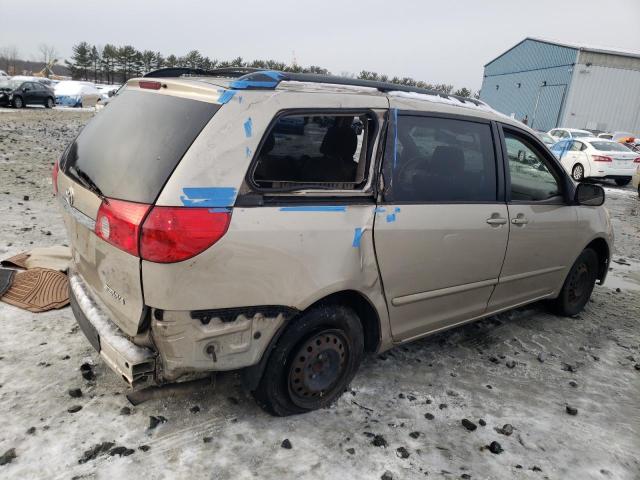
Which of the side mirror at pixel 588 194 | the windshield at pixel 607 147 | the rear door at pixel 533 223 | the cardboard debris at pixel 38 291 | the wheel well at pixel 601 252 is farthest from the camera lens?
the windshield at pixel 607 147

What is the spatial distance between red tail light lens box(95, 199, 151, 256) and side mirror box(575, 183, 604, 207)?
352 cm

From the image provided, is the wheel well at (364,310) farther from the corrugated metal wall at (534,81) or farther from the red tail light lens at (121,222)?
the corrugated metal wall at (534,81)

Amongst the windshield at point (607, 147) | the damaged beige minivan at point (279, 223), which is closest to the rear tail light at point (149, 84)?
the damaged beige minivan at point (279, 223)

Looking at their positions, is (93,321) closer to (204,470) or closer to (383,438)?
(204,470)

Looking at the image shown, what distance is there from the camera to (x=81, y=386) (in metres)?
2.88

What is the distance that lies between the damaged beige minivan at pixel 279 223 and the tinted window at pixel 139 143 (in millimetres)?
10

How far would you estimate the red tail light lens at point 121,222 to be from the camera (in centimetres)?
212

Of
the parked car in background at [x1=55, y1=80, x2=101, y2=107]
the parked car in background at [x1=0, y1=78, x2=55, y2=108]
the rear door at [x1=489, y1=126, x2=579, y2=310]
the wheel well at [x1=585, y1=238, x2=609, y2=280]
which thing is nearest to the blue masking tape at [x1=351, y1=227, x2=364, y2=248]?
the rear door at [x1=489, y1=126, x2=579, y2=310]

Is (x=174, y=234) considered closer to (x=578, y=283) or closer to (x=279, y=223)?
(x=279, y=223)

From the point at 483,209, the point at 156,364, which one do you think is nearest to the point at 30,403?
the point at 156,364

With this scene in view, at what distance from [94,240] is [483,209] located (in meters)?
2.42

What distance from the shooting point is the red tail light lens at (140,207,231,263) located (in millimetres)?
2088

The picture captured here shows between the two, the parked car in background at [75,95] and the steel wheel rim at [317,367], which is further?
the parked car in background at [75,95]

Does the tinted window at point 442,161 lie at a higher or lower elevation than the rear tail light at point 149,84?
lower
